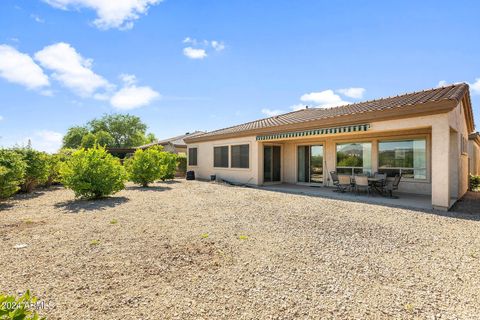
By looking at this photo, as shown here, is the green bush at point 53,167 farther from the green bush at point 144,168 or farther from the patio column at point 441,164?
the patio column at point 441,164

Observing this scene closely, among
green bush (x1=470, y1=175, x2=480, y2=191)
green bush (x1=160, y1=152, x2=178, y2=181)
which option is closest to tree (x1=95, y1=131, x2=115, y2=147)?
green bush (x1=160, y1=152, x2=178, y2=181)

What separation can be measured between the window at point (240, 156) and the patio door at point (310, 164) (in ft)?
11.7

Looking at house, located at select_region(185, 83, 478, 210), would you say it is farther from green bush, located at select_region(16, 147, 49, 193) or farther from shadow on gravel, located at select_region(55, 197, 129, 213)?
green bush, located at select_region(16, 147, 49, 193)

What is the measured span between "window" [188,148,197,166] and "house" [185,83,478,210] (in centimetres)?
147

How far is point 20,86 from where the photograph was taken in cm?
2038

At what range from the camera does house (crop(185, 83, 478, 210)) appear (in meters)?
9.06

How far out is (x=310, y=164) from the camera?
1656cm

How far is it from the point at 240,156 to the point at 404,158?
32.6ft

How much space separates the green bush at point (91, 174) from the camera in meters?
10.6

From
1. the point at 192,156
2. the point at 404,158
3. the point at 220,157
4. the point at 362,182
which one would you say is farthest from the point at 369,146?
the point at 192,156

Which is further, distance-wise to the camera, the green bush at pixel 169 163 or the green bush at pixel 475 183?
the green bush at pixel 169 163

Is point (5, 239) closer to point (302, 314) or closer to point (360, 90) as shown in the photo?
point (302, 314)

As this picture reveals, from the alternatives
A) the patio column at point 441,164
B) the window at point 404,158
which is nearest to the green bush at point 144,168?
the window at point 404,158

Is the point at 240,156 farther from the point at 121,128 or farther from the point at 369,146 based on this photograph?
the point at 121,128
